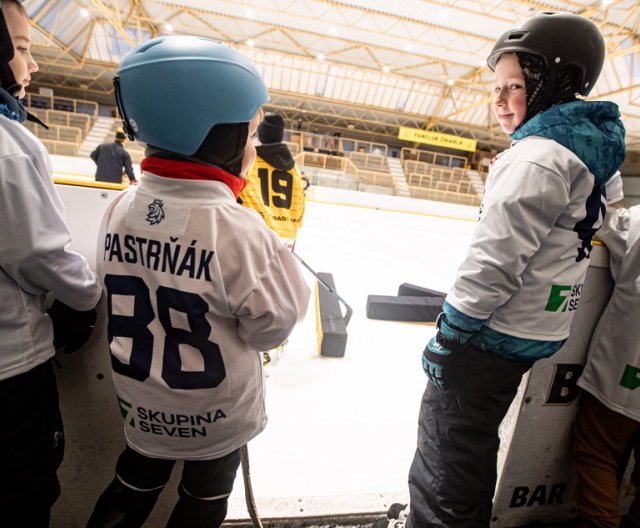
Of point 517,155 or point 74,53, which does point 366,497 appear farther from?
point 74,53

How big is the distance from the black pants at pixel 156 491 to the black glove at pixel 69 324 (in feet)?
1.00

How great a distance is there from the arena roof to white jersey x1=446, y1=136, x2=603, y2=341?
1036 cm

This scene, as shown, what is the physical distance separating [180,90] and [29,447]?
881 mm

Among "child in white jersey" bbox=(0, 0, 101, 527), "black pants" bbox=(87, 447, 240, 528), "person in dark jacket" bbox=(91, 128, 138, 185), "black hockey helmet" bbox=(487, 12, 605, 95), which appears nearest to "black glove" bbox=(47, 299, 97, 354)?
"child in white jersey" bbox=(0, 0, 101, 527)

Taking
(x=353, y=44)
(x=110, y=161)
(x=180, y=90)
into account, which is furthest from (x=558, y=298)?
(x=353, y=44)

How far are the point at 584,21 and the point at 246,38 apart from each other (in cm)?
1467

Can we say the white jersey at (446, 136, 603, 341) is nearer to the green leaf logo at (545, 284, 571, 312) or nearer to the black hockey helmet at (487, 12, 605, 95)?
the green leaf logo at (545, 284, 571, 312)

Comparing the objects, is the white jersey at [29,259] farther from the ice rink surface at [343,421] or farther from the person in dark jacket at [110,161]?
the person in dark jacket at [110,161]

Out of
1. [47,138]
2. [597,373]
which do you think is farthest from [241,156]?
[47,138]

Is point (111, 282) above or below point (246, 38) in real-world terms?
below

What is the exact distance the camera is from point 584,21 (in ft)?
3.47

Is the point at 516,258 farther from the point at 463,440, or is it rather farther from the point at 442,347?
the point at 463,440

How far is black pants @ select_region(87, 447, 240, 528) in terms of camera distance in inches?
34.2

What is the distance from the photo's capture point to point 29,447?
854mm
